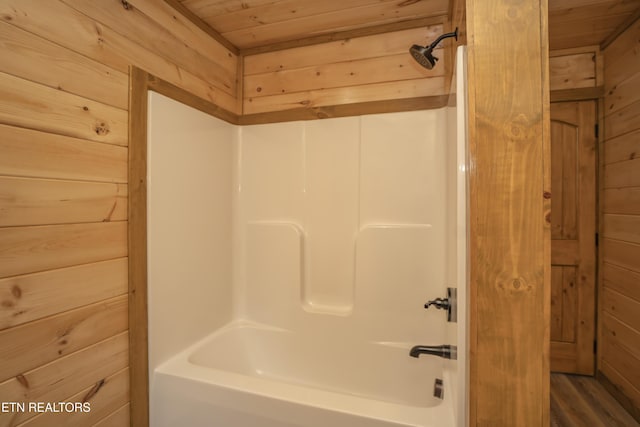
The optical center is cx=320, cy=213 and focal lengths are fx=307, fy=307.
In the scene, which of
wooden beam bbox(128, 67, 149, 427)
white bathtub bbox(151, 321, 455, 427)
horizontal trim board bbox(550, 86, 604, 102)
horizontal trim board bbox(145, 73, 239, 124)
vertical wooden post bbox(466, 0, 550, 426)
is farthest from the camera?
horizontal trim board bbox(550, 86, 604, 102)

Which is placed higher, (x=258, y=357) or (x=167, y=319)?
(x=167, y=319)

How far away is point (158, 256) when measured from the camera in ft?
4.95

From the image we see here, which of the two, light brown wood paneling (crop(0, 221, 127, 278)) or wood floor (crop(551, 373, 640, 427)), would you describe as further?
wood floor (crop(551, 373, 640, 427))

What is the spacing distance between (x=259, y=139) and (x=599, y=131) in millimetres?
2531

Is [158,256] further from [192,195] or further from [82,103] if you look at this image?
[82,103]

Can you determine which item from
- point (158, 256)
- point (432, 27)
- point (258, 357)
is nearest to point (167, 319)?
point (158, 256)

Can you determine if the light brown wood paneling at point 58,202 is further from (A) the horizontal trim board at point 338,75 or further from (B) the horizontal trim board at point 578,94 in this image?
(B) the horizontal trim board at point 578,94

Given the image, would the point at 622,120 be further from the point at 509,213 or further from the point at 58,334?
the point at 58,334

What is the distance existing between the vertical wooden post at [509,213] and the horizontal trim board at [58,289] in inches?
54.6

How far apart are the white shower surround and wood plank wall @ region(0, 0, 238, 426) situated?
7.5 inches

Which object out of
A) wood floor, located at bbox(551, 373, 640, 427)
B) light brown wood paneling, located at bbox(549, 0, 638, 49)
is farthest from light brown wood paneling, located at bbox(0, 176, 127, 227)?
wood floor, located at bbox(551, 373, 640, 427)

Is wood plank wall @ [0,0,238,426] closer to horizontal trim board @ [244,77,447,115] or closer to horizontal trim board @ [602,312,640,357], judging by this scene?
horizontal trim board @ [244,77,447,115]

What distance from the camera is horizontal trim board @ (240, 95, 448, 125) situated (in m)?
1.82

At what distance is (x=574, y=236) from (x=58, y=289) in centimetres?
321
